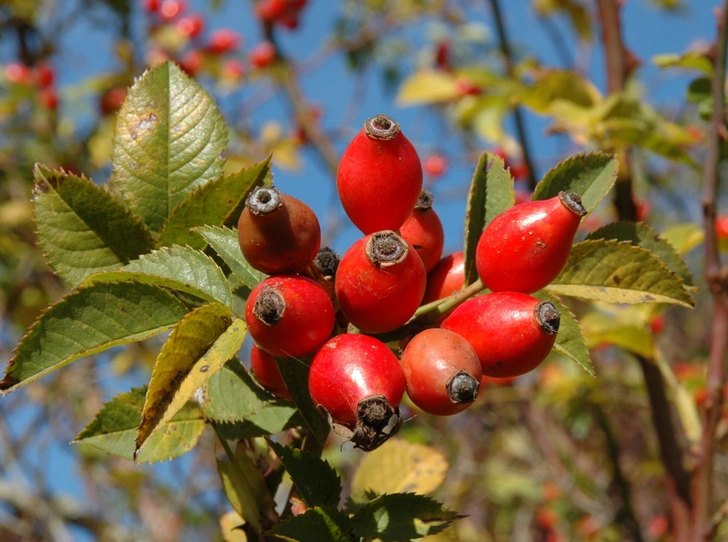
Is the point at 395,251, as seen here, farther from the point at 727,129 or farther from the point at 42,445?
the point at 42,445

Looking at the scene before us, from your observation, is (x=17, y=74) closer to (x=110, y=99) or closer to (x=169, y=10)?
(x=110, y=99)

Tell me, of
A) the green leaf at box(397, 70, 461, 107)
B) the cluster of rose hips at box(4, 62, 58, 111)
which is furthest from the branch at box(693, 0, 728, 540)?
the cluster of rose hips at box(4, 62, 58, 111)

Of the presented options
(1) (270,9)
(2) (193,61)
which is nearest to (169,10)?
(2) (193,61)

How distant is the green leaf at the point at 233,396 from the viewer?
94cm

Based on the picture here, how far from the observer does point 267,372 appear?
961 millimetres

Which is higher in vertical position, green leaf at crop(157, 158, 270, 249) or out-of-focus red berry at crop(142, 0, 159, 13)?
out-of-focus red berry at crop(142, 0, 159, 13)

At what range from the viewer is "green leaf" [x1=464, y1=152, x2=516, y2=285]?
104 centimetres

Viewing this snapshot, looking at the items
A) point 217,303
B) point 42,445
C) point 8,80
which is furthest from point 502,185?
point 8,80

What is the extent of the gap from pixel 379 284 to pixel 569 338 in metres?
0.36

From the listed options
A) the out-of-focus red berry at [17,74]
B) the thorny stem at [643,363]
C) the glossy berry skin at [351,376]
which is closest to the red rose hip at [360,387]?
the glossy berry skin at [351,376]

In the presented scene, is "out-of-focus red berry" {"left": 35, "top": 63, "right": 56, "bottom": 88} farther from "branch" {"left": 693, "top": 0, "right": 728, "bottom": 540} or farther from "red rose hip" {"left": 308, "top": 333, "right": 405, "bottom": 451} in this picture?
"red rose hip" {"left": 308, "top": 333, "right": 405, "bottom": 451}

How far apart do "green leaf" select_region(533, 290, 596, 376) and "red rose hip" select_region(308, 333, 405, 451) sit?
303 millimetres

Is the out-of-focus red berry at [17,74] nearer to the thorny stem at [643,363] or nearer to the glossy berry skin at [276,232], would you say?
the thorny stem at [643,363]

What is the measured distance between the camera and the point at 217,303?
0.85m
